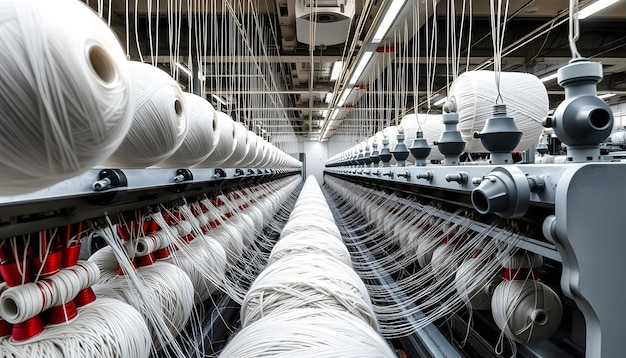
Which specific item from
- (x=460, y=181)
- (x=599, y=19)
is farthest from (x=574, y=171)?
(x=599, y=19)

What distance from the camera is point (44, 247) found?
798 millimetres

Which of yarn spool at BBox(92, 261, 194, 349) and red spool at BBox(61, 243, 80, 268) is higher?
red spool at BBox(61, 243, 80, 268)

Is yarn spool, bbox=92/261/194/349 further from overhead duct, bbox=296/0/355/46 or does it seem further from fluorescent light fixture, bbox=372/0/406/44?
overhead duct, bbox=296/0/355/46

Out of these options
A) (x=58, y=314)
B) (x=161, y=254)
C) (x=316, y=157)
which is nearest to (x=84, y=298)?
(x=58, y=314)

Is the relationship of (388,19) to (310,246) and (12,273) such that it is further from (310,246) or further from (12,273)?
(12,273)

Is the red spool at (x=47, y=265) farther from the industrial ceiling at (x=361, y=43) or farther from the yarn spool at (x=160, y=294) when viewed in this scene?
the industrial ceiling at (x=361, y=43)

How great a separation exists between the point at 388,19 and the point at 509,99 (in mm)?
1274

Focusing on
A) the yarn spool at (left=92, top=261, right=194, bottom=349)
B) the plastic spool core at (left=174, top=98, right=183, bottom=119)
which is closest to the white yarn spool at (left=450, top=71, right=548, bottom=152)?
the plastic spool core at (left=174, top=98, right=183, bottom=119)

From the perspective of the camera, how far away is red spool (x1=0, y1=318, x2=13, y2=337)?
2.45 ft

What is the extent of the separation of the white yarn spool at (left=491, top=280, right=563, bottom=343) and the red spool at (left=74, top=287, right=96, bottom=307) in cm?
113

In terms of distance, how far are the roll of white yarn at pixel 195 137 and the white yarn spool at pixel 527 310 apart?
103cm

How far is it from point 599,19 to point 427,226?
4.95m

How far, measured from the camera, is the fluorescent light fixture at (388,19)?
2.12m

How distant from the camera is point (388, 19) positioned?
2.35m
